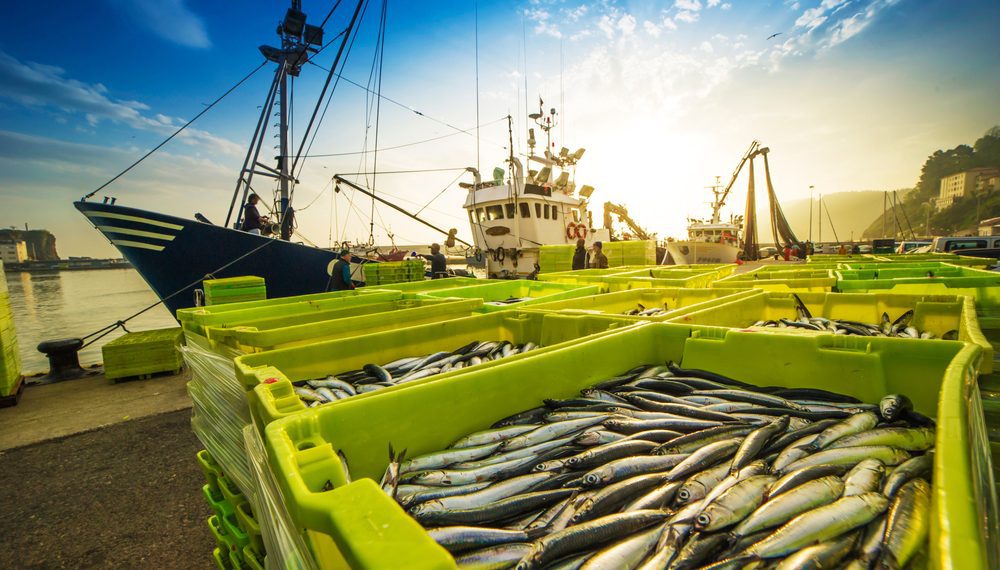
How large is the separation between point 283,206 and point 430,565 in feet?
54.1

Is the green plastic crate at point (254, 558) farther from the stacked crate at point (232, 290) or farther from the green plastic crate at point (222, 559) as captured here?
the stacked crate at point (232, 290)

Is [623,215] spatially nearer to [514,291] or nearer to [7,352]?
[514,291]

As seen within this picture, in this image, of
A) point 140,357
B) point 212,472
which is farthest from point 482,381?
point 140,357

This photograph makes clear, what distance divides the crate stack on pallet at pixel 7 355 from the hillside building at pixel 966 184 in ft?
446

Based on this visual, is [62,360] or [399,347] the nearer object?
[399,347]

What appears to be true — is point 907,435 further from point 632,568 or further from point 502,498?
point 502,498

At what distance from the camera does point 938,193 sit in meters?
108

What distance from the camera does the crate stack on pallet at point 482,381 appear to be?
965 mm

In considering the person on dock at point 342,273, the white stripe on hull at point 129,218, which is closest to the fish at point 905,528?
the person on dock at point 342,273

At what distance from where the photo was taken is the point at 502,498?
1.54 metres

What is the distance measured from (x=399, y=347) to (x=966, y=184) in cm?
14701

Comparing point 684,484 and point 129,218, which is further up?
point 129,218

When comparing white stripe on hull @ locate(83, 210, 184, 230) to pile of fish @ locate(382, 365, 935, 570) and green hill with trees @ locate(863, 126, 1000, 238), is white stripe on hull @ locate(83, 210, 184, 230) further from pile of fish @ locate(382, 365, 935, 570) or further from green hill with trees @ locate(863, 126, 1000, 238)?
green hill with trees @ locate(863, 126, 1000, 238)

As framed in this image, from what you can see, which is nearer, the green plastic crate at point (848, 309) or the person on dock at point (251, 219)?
the green plastic crate at point (848, 309)
